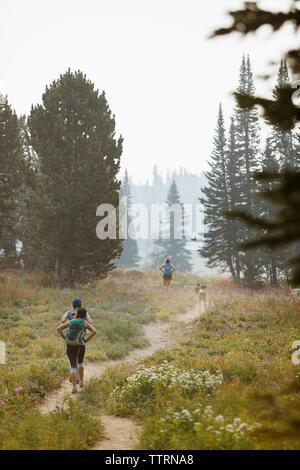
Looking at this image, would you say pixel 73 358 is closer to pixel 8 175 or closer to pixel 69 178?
pixel 69 178

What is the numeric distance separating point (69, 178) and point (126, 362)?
10.9m

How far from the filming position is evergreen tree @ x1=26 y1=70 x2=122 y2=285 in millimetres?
18734

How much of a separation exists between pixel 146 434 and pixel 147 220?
183m

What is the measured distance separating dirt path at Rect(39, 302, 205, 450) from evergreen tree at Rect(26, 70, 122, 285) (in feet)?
18.2

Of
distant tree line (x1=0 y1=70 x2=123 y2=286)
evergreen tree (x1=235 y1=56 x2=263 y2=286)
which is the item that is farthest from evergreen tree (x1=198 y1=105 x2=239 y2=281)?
distant tree line (x1=0 y1=70 x2=123 y2=286)

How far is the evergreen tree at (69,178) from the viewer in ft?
61.5

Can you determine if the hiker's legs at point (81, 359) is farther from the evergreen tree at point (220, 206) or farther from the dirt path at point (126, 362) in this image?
the evergreen tree at point (220, 206)

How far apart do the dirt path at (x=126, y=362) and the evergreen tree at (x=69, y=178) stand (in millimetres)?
5556

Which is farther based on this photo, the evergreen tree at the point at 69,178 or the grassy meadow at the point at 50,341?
the evergreen tree at the point at 69,178

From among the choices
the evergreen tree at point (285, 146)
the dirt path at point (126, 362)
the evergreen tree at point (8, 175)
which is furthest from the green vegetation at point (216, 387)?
the evergreen tree at point (8, 175)

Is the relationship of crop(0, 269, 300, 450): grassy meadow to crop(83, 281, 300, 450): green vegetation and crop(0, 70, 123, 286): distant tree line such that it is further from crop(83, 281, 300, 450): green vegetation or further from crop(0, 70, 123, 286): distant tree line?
crop(0, 70, 123, 286): distant tree line

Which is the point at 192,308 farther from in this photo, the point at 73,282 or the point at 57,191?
the point at 57,191

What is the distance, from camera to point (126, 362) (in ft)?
36.8
